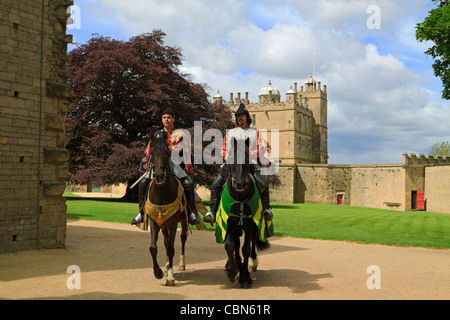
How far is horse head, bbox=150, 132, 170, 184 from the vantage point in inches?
269

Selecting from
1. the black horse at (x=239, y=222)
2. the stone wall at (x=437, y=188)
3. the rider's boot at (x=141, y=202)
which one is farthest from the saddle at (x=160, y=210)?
the stone wall at (x=437, y=188)

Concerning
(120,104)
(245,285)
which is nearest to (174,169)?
(245,285)

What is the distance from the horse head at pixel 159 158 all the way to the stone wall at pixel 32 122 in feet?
17.3

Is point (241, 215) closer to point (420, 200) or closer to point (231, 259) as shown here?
point (231, 259)

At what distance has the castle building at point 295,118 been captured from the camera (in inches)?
2638

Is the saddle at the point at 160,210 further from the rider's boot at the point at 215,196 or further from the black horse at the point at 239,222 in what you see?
the black horse at the point at 239,222

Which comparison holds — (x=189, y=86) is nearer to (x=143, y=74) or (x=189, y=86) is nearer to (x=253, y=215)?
(x=143, y=74)

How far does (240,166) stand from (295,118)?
202 feet

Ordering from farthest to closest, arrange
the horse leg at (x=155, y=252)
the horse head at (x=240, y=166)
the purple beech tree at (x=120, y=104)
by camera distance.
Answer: the purple beech tree at (x=120, y=104) → the horse leg at (x=155, y=252) → the horse head at (x=240, y=166)

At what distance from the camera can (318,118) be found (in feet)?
246

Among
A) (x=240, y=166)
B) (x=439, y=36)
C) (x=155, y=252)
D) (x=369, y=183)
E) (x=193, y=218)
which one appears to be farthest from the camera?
(x=369, y=183)
